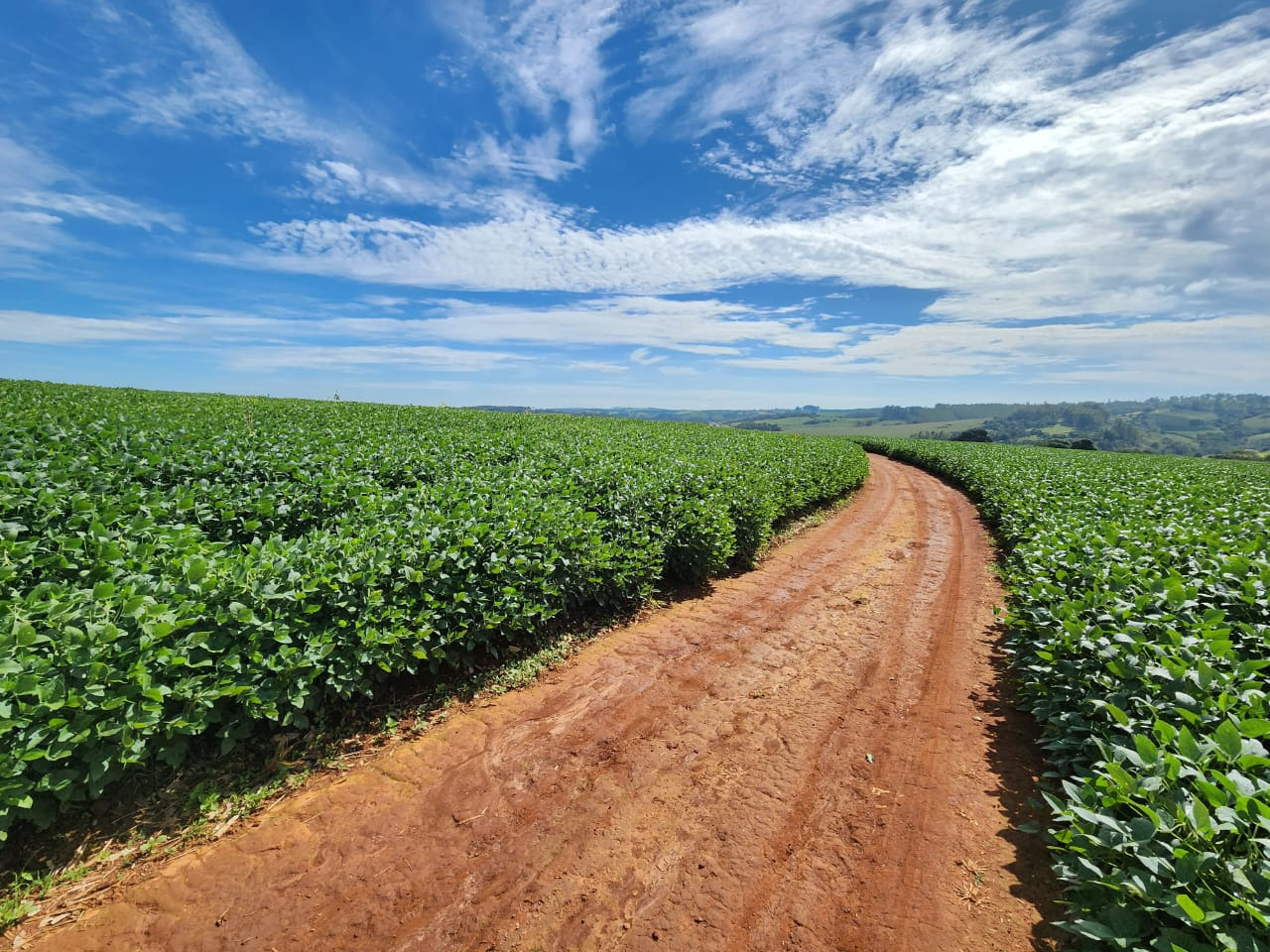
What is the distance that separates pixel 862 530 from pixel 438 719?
40.5 ft

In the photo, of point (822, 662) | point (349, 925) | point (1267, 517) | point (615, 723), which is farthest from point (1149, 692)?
point (1267, 517)

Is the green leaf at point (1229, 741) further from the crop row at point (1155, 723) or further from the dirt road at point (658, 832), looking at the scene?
the dirt road at point (658, 832)

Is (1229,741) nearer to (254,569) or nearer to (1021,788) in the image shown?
(1021,788)

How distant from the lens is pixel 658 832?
3.65 meters

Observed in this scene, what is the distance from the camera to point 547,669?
5922mm

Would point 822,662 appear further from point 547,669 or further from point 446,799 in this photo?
point 446,799

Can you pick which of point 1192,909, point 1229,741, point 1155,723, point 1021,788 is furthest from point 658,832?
point 1229,741

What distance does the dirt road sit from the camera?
9.67ft

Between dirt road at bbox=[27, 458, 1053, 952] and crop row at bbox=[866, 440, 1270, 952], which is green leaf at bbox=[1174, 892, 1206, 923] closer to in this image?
crop row at bbox=[866, 440, 1270, 952]

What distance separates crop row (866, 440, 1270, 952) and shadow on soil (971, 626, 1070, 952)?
0.12m

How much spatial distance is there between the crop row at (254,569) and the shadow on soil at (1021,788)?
4.37 meters

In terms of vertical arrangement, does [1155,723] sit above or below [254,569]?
below

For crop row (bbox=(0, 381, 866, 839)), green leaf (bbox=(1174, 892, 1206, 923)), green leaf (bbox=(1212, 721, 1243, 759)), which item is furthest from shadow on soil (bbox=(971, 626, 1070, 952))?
crop row (bbox=(0, 381, 866, 839))

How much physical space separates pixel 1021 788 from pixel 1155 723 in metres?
1.62
